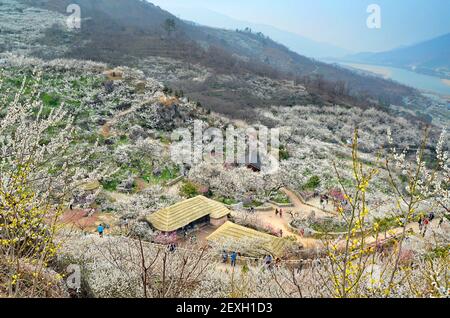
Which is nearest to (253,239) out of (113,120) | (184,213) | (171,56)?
(184,213)

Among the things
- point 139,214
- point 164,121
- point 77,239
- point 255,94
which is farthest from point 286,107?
point 77,239

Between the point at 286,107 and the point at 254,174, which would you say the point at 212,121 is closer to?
the point at 254,174

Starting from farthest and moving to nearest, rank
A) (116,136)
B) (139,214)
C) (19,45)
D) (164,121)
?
(19,45) < (164,121) < (116,136) < (139,214)

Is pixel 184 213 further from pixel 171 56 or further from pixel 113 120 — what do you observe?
pixel 171 56

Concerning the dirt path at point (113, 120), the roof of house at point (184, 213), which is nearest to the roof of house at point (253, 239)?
the roof of house at point (184, 213)

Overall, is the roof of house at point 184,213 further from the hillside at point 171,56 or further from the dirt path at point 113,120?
the hillside at point 171,56

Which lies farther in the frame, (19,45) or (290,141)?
(19,45)

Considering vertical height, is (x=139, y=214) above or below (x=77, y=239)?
below
